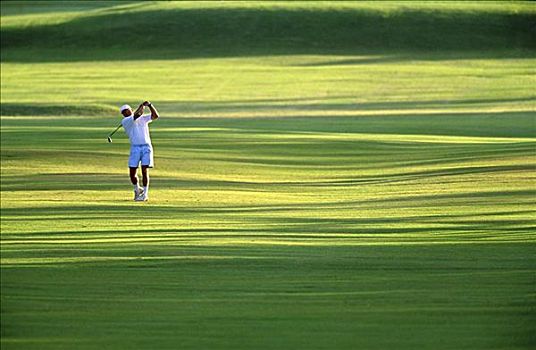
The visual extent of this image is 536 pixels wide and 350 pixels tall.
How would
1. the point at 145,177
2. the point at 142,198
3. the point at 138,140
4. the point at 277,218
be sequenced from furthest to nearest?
1. the point at 138,140
2. the point at 145,177
3. the point at 142,198
4. the point at 277,218

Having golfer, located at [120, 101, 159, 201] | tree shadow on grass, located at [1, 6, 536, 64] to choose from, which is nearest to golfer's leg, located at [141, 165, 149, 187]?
golfer, located at [120, 101, 159, 201]

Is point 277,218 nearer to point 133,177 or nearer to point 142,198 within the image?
point 142,198

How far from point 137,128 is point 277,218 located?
346cm

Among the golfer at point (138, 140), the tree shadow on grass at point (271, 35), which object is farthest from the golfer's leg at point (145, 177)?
the tree shadow on grass at point (271, 35)

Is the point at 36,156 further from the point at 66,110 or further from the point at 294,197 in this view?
the point at 66,110

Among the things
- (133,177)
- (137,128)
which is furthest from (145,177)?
(137,128)

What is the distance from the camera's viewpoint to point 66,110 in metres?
39.9

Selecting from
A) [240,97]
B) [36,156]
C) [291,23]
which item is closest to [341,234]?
[36,156]

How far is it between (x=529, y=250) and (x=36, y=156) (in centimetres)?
1328

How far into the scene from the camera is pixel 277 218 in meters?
15.9

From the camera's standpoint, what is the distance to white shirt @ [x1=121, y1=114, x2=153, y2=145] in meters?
18.5

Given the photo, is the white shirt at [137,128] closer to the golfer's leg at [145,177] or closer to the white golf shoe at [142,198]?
the golfer's leg at [145,177]

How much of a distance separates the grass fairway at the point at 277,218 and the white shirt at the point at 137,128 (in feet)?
2.58

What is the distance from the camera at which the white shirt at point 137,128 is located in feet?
60.8
